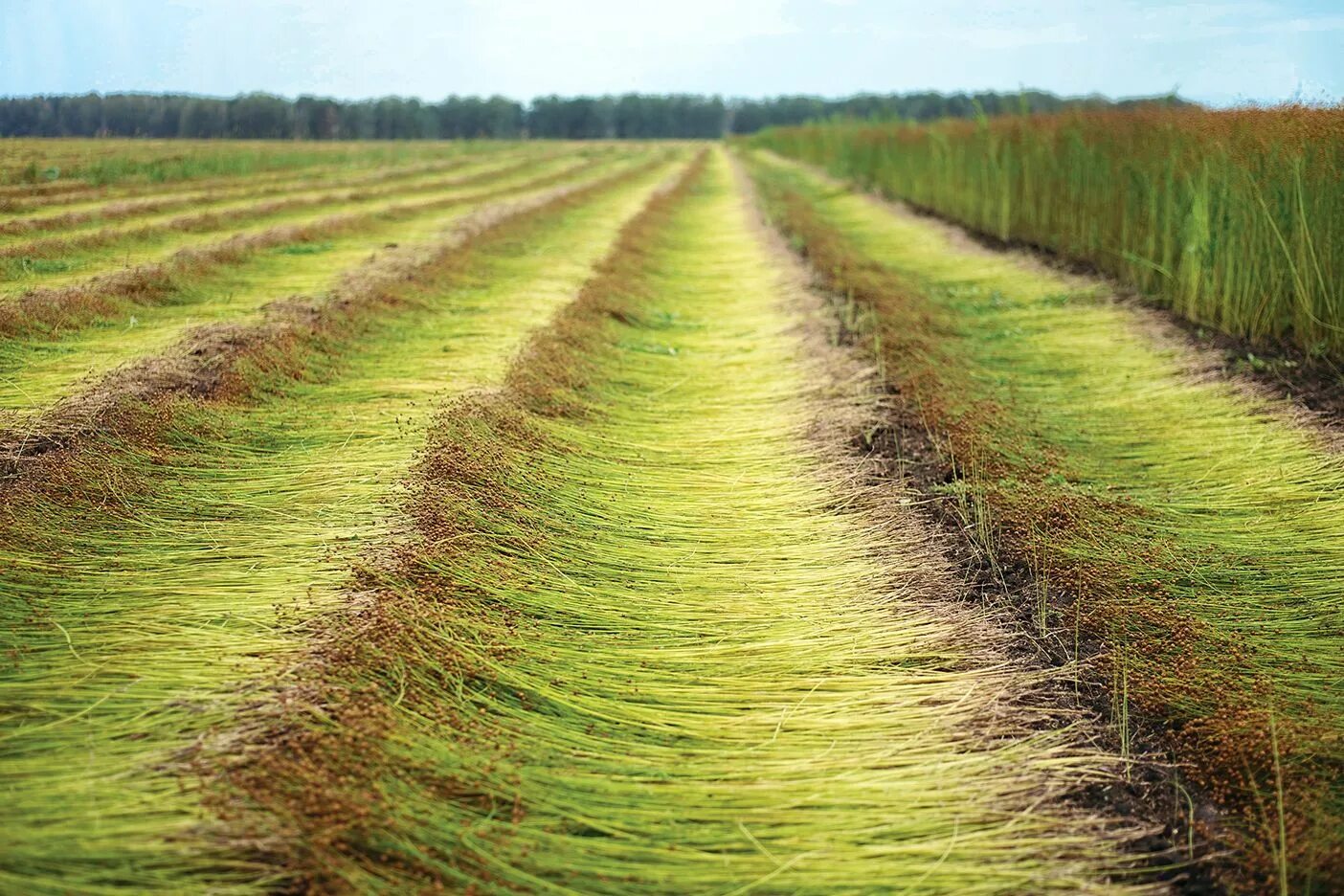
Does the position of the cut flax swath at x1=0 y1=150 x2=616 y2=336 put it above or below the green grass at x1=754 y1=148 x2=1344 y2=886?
above

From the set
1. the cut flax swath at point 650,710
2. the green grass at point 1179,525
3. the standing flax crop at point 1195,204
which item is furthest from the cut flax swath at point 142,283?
the standing flax crop at point 1195,204

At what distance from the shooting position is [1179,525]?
395 cm

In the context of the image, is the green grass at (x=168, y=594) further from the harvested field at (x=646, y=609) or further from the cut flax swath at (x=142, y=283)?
the cut flax swath at (x=142, y=283)

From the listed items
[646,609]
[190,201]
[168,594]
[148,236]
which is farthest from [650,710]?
[190,201]

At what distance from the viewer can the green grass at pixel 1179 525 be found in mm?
2562

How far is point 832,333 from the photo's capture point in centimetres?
686

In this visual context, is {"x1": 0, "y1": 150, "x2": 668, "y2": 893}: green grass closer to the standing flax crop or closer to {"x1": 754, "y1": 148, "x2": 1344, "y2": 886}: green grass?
{"x1": 754, "y1": 148, "x2": 1344, "y2": 886}: green grass

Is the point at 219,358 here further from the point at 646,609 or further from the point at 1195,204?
the point at 1195,204

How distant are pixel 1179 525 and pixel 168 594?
3.53 meters

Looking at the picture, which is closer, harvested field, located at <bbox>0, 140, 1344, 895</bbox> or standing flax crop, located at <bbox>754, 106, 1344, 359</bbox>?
harvested field, located at <bbox>0, 140, 1344, 895</bbox>

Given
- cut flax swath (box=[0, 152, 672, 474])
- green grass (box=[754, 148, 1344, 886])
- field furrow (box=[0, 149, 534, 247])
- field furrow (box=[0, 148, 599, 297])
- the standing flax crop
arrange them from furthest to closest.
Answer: field furrow (box=[0, 149, 534, 247]) → field furrow (box=[0, 148, 599, 297]) → the standing flax crop → cut flax swath (box=[0, 152, 672, 474]) → green grass (box=[754, 148, 1344, 886])

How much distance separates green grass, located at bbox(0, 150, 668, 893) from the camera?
2039mm

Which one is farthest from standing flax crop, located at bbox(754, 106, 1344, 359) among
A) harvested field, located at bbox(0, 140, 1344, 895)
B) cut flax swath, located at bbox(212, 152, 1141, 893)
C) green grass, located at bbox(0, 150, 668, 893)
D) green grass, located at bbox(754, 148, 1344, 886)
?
green grass, located at bbox(0, 150, 668, 893)

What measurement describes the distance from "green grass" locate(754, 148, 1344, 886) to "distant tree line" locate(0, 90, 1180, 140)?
443cm
